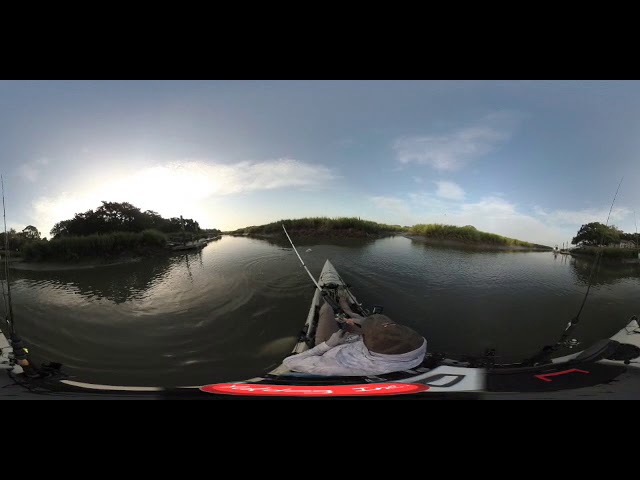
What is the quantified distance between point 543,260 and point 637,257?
310 centimetres

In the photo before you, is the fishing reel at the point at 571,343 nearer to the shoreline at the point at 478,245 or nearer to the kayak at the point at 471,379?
the kayak at the point at 471,379

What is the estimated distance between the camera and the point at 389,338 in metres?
2.16

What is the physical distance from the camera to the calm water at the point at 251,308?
3.42 meters

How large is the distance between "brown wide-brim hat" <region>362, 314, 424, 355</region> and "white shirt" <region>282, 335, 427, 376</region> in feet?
0.14

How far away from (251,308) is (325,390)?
3.67 metres

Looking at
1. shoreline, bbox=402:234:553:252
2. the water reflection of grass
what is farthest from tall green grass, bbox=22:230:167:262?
the water reflection of grass

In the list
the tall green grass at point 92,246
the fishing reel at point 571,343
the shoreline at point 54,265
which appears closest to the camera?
the fishing reel at point 571,343

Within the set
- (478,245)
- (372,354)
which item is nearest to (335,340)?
(372,354)

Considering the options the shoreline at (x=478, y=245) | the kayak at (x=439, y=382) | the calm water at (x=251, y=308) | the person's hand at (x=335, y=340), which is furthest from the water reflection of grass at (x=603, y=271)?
the person's hand at (x=335, y=340)

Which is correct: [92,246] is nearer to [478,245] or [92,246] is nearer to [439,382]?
[439,382]

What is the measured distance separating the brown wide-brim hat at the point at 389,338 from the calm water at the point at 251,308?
6.18 ft

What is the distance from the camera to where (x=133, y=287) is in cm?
535

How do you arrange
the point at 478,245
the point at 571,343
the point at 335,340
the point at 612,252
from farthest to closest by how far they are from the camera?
the point at 478,245 < the point at 612,252 < the point at 571,343 < the point at 335,340

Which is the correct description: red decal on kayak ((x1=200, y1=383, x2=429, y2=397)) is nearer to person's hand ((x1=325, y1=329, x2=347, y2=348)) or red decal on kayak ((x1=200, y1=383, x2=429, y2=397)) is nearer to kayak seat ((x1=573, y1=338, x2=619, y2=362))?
person's hand ((x1=325, y1=329, x2=347, y2=348))
